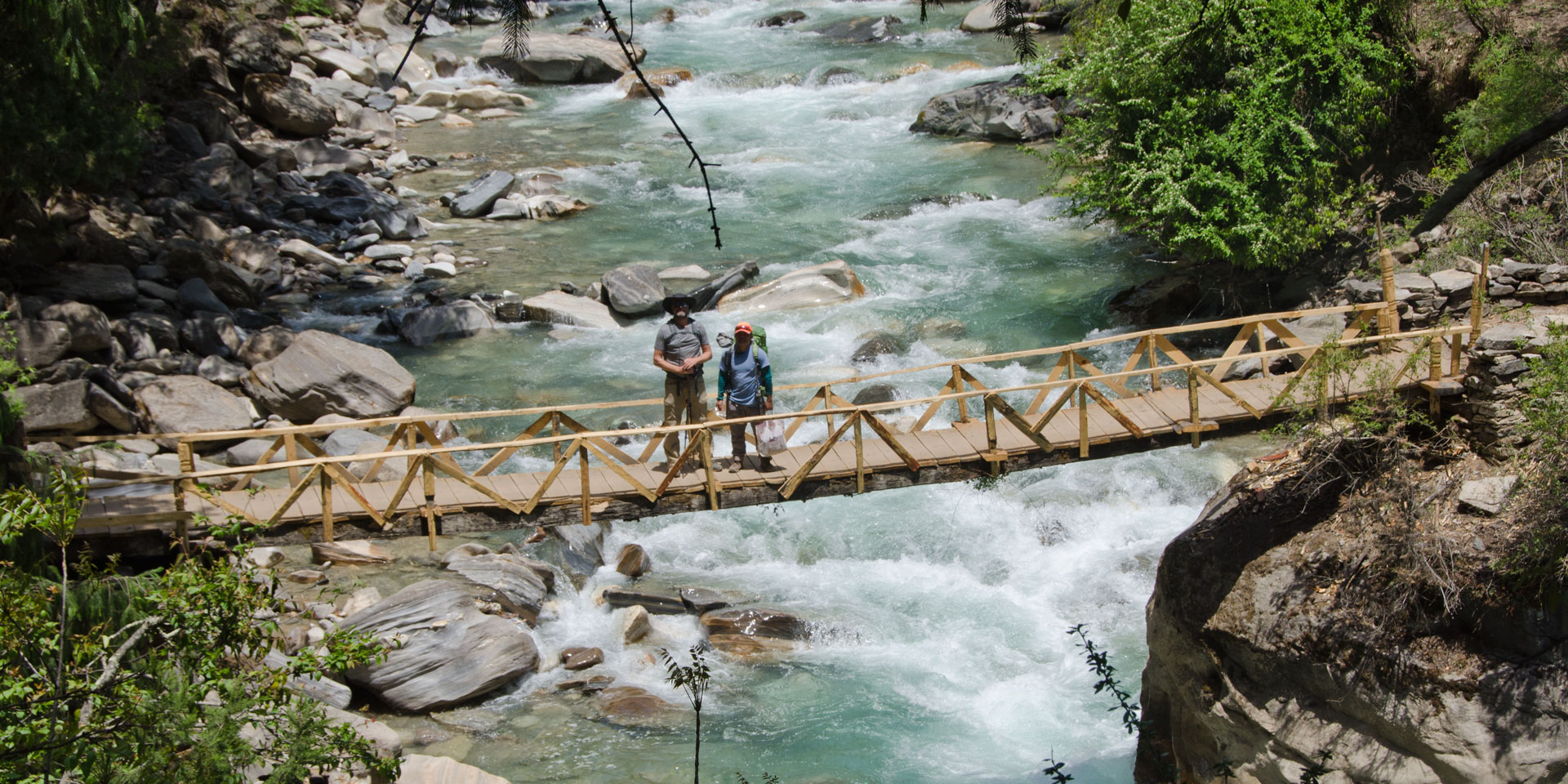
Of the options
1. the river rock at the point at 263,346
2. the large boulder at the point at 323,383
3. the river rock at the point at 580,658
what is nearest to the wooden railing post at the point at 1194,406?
the river rock at the point at 580,658

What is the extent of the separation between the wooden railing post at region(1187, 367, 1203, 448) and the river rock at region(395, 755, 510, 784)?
6.15 metres

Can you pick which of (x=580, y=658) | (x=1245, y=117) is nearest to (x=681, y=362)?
(x=580, y=658)

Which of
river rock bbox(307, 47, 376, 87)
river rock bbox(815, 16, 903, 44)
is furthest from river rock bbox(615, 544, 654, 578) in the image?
river rock bbox(815, 16, 903, 44)

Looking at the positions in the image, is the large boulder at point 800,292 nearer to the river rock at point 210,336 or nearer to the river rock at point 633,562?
the river rock at point 633,562

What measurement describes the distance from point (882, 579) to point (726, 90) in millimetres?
20277

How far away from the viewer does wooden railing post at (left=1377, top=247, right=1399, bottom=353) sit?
376 inches

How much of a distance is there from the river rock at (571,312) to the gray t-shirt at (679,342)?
8.95 m

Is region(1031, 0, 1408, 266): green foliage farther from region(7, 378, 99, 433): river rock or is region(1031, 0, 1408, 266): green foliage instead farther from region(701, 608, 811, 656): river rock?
region(7, 378, 99, 433): river rock

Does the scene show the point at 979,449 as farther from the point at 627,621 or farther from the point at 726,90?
the point at 726,90

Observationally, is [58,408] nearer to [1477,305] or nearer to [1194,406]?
[1194,406]

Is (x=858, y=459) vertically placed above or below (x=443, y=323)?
below

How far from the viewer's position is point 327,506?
29.7ft

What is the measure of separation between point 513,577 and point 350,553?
1775 millimetres

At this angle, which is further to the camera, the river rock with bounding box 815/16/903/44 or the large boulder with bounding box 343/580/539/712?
the river rock with bounding box 815/16/903/44
